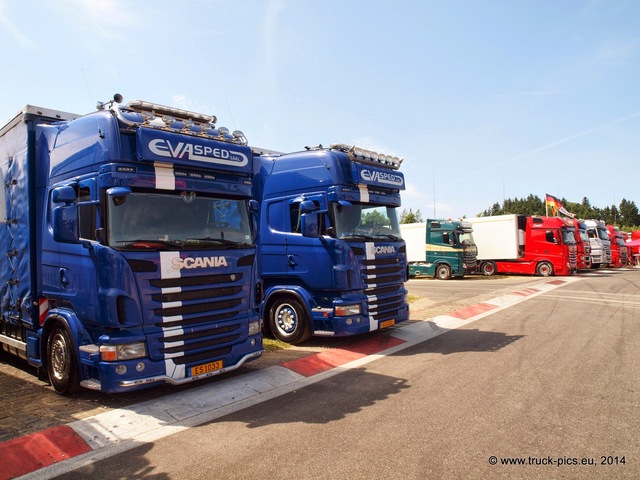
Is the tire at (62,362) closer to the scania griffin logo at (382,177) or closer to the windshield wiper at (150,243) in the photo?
the windshield wiper at (150,243)

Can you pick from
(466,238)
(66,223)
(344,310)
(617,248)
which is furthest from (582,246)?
(66,223)

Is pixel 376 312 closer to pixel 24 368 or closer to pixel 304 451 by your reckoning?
pixel 304 451

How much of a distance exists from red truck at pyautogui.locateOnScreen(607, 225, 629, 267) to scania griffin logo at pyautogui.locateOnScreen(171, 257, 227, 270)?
115 ft

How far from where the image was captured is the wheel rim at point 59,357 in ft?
18.6

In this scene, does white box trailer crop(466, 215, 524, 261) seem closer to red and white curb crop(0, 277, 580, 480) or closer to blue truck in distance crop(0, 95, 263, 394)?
red and white curb crop(0, 277, 580, 480)

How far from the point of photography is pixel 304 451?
161 inches

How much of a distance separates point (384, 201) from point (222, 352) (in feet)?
15.2

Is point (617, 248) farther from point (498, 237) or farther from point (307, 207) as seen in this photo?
point (307, 207)

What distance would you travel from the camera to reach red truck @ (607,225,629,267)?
33.4 meters

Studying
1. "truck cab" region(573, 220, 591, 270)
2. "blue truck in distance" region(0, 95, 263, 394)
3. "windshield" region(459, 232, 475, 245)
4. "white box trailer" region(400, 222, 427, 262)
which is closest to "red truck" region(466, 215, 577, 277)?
"windshield" region(459, 232, 475, 245)

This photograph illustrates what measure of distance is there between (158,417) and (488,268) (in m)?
24.4

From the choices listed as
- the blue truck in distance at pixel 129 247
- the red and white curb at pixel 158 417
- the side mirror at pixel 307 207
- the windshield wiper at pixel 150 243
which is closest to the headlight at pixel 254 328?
the blue truck in distance at pixel 129 247

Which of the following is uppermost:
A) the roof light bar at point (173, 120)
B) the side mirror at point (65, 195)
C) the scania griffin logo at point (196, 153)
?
the roof light bar at point (173, 120)

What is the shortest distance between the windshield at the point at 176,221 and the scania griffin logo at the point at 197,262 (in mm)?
172
